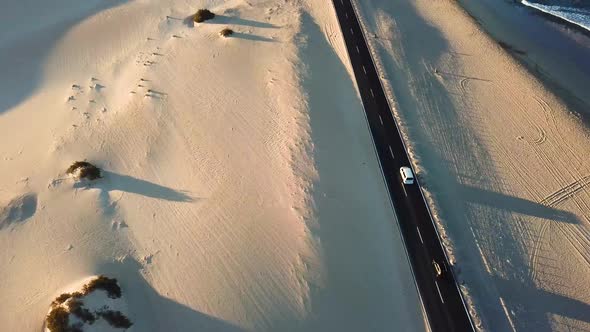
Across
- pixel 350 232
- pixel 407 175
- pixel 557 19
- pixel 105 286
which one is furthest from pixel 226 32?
pixel 557 19

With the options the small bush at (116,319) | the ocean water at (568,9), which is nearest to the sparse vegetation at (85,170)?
the small bush at (116,319)

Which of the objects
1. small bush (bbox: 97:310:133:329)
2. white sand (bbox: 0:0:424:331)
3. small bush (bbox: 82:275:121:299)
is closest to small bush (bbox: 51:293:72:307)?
small bush (bbox: 82:275:121:299)

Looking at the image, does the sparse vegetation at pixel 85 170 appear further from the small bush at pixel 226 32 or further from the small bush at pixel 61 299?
the small bush at pixel 226 32

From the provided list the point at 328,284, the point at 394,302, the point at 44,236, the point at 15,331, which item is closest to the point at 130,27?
the point at 44,236

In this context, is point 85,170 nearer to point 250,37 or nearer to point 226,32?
point 226,32

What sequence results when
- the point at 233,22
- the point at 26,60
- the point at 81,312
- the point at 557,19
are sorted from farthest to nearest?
the point at 557,19 < the point at 233,22 < the point at 26,60 < the point at 81,312

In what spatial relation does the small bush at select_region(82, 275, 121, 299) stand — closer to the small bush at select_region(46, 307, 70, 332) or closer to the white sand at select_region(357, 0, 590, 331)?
the small bush at select_region(46, 307, 70, 332)
